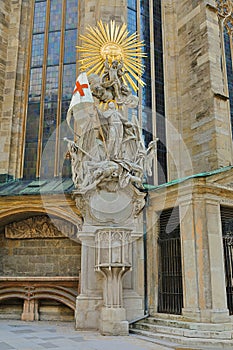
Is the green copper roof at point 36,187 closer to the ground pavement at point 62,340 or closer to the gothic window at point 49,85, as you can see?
the gothic window at point 49,85

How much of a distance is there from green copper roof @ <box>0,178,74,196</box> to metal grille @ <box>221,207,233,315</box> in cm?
454

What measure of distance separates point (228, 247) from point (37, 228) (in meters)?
6.36

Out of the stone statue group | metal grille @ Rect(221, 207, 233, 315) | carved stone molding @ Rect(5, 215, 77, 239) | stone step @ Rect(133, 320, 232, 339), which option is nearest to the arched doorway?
carved stone molding @ Rect(5, 215, 77, 239)

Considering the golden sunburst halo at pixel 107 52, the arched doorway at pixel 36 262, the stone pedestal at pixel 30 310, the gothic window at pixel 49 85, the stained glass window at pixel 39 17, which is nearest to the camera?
the stone pedestal at pixel 30 310

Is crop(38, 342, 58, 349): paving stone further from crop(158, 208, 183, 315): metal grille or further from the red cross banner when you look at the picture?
the red cross banner

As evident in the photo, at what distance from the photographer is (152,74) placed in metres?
16.1

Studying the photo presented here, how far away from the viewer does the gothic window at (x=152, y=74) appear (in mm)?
15336

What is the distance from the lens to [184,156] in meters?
15.1

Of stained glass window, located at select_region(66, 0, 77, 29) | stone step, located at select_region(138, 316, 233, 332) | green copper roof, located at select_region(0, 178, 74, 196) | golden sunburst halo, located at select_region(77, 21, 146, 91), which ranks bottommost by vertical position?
stone step, located at select_region(138, 316, 233, 332)

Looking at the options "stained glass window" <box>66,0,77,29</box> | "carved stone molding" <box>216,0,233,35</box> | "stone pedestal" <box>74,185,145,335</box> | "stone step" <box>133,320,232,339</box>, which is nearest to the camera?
"stone step" <box>133,320,232,339</box>

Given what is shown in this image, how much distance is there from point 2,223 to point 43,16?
9.52 meters

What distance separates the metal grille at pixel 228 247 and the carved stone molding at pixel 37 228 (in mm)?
5123

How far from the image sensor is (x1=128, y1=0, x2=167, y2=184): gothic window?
50.3 ft

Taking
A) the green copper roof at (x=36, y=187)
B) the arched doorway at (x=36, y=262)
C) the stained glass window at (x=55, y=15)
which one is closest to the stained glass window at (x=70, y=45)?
the stained glass window at (x=55, y=15)
